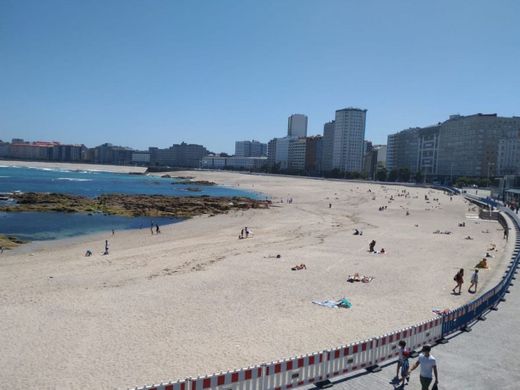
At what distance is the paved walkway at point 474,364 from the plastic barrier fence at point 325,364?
0.26 meters

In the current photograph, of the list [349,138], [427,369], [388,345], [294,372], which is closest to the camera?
[427,369]

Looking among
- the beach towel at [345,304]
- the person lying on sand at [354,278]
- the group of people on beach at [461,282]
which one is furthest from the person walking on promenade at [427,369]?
the person lying on sand at [354,278]

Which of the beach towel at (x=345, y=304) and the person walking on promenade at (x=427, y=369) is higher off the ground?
the person walking on promenade at (x=427, y=369)

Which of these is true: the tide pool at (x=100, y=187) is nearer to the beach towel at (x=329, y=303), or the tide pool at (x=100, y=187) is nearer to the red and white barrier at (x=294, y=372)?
the beach towel at (x=329, y=303)

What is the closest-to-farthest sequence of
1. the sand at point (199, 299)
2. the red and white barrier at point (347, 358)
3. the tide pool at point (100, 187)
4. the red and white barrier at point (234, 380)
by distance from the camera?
1. the red and white barrier at point (234, 380)
2. the red and white barrier at point (347, 358)
3. the sand at point (199, 299)
4. the tide pool at point (100, 187)

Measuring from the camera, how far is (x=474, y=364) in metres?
10.1

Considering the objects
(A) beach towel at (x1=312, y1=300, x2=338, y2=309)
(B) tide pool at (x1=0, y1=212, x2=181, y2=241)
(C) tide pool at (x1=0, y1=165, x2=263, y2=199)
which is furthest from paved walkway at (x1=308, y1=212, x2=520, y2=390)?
(C) tide pool at (x1=0, y1=165, x2=263, y2=199)

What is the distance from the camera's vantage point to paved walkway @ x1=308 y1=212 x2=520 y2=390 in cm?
916

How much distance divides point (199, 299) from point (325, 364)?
25.7ft

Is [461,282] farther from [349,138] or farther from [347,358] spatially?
[349,138]

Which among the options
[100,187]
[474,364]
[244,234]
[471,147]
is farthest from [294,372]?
[471,147]

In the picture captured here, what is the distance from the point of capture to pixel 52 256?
26.5 meters

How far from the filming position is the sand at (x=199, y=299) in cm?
1089

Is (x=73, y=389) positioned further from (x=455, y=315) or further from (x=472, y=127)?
(x=472, y=127)
